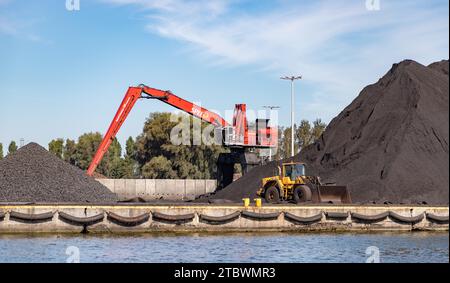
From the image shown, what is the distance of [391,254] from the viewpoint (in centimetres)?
2522

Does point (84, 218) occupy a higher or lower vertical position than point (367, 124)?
lower

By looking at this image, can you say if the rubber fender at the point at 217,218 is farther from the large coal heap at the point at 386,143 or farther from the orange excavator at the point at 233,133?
the orange excavator at the point at 233,133

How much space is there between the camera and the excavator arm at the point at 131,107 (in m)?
58.8

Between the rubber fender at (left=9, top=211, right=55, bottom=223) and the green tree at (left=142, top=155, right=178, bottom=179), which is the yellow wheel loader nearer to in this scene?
the rubber fender at (left=9, top=211, right=55, bottom=223)

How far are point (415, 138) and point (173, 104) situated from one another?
89.6ft

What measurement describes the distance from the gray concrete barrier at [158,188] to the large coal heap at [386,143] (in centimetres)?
1681

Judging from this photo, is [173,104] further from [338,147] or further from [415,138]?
[415,138]

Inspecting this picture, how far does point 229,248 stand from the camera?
26.7m

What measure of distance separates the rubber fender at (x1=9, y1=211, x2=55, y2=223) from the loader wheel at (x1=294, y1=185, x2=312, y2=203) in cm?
1347

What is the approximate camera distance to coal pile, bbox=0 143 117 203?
37969 millimetres

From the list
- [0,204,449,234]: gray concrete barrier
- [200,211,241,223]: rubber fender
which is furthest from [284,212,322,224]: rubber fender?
[200,211,241,223]: rubber fender

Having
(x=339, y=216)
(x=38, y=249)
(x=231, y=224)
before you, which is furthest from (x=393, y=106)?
(x=38, y=249)

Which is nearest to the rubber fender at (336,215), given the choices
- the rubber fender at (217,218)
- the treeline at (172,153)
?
the rubber fender at (217,218)

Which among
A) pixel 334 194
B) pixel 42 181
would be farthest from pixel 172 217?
pixel 334 194
